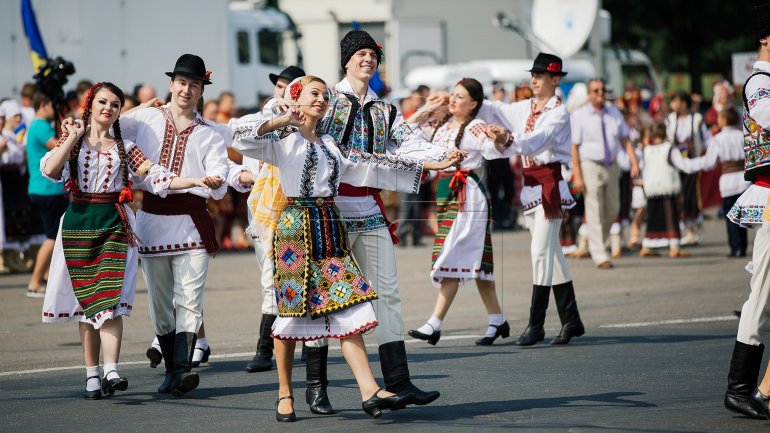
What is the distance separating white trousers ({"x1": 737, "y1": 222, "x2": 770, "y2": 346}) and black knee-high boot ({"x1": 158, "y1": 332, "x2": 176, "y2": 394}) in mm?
3554

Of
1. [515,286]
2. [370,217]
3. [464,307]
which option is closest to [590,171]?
[515,286]

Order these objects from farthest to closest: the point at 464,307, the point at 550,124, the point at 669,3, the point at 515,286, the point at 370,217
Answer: the point at 669,3
the point at 515,286
the point at 464,307
the point at 550,124
the point at 370,217

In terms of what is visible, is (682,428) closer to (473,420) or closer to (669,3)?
(473,420)

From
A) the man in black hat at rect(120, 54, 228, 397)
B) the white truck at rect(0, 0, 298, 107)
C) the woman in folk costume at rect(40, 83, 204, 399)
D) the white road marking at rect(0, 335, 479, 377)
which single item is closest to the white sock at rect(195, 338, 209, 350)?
the white road marking at rect(0, 335, 479, 377)

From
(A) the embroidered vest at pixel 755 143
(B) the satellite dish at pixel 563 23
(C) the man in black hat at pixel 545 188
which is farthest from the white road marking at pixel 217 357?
(B) the satellite dish at pixel 563 23

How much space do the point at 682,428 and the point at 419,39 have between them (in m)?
26.2

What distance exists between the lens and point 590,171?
1602 centimetres

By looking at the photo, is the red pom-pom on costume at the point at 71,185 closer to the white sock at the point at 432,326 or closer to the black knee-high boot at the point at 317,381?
the black knee-high boot at the point at 317,381

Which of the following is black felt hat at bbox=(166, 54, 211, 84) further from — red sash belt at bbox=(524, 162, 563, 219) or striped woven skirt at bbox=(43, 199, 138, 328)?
red sash belt at bbox=(524, 162, 563, 219)

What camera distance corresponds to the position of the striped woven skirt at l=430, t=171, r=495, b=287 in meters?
10.2

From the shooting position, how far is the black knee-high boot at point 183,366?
8273mm

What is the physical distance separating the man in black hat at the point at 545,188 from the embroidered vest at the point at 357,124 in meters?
2.34

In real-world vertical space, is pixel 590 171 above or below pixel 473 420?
above

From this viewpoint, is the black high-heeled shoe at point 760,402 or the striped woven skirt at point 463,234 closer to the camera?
the black high-heeled shoe at point 760,402
